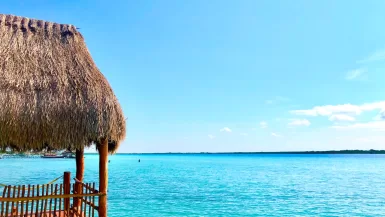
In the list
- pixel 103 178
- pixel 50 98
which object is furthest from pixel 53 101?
pixel 103 178

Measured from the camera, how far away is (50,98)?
17.5ft

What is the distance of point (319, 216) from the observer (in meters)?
14.2

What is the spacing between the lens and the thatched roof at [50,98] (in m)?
5.05

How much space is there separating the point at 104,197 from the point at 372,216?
13.4 m

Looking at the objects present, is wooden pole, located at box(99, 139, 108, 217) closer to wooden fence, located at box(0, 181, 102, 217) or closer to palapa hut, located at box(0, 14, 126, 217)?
palapa hut, located at box(0, 14, 126, 217)

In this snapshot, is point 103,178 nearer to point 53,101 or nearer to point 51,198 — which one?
point 51,198

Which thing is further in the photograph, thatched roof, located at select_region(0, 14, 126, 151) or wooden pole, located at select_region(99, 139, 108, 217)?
wooden pole, located at select_region(99, 139, 108, 217)

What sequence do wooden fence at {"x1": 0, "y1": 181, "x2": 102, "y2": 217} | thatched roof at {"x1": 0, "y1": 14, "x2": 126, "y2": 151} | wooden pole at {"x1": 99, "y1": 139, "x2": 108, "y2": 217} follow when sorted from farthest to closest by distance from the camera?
1. wooden pole at {"x1": 99, "y1": 139, "x2": 108, "y2": 217}
2. wooden fence at {"x1": 0, "y1": 181, "x2": 102, "y2": 217}
3. thatched roof at {"x1": 0, "y1": 14, "x2": 126, "y2": 151}

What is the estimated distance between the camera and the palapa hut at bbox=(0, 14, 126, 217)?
5.06m

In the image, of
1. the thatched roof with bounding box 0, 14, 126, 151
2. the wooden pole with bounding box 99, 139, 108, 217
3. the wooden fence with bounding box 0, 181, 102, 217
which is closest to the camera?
the thatched roof with bounding box 0, 14, 126, 151

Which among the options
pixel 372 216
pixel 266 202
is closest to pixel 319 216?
pixel 372 216

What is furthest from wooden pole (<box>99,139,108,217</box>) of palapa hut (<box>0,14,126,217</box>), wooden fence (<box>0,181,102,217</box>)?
wooden fence (<box>0,181,102,217</box>)

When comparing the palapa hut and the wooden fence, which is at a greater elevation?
the palapa hut

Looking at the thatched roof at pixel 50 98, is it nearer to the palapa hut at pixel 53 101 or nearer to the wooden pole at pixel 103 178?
the palapa hut at pixel 53 101
